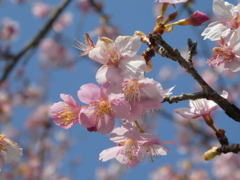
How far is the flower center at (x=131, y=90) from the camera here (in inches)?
52.6

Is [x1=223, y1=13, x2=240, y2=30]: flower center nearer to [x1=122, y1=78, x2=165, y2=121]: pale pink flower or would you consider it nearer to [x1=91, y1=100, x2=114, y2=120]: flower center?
[x1=122, y1=78, x2=165, y2=121]: pale pink flower

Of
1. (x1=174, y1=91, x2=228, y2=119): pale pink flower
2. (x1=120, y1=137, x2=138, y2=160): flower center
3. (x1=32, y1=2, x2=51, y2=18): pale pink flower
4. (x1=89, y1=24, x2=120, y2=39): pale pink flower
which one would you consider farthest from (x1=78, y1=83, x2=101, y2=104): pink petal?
(x1=32, y1=2, x2=51, y2=18): pale pink flower

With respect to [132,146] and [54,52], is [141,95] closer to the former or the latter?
[132,146]

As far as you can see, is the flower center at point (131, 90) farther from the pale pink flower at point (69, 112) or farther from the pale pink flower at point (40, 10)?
the pale pink flower at point (40, 10)

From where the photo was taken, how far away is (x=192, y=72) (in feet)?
4.25

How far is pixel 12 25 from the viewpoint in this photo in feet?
23.7

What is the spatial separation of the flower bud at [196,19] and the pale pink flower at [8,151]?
1094 millimetres

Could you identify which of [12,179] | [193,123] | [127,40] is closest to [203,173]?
[193,123]

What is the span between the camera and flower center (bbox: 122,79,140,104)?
134 cm

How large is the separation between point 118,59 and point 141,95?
0.67 ft

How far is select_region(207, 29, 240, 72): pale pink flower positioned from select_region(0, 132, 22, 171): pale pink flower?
1075 millimetres

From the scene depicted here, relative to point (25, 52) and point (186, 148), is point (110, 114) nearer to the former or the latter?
point (25, 52)

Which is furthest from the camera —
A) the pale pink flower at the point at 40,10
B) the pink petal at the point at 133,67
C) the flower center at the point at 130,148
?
the pale pink flower at the point at 40,10

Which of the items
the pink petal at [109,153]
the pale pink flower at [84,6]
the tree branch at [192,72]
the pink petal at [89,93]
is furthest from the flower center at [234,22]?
the pale pink flower at [84,6]
